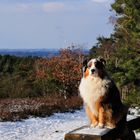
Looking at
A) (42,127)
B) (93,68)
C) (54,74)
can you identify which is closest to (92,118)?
(93,68)

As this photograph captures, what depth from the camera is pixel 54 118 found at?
17.9 meters

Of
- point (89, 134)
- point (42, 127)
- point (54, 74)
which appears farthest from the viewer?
point (54, 74)

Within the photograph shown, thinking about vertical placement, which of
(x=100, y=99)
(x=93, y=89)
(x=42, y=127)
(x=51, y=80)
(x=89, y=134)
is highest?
(x=93, y=89)

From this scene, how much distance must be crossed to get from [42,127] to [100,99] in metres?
11.1

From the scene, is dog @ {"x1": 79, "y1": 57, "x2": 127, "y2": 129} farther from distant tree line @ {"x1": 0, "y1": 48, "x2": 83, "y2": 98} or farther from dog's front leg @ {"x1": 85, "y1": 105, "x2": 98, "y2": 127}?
distant tree line @ {"x1": 0, "y1": 48, "x2": 83, "y2": 98}

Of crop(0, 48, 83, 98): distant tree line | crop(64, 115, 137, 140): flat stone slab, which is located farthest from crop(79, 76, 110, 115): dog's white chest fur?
crop(0, 48, 83, 98): distant tree line

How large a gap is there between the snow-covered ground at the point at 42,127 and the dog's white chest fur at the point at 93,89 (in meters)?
8.67

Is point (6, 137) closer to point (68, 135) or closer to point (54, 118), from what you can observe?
point (54, 118)

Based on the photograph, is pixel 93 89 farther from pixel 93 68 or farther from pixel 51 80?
pixel 51 80

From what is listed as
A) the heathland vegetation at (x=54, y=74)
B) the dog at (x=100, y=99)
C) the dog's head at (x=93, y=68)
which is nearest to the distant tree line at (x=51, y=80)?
the heathland vegetation at (x=54, y=74)

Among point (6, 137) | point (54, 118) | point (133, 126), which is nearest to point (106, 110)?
point (133, 126)

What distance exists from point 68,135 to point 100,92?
0.86m

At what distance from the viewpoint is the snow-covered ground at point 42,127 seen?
44.7 feet

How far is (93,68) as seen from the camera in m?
4.68
